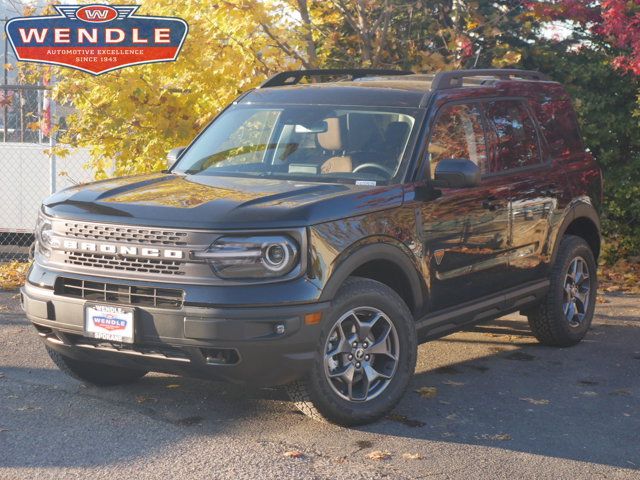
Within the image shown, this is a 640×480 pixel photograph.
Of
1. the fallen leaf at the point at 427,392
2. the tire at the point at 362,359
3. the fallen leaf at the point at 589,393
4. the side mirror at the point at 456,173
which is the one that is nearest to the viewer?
the tire at the point at 362,359

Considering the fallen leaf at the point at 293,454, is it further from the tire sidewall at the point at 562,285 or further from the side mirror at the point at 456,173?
the tire sidewall at the point at 562,285

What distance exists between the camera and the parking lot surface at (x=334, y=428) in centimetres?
504

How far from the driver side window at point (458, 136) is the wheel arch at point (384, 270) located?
69 centimetres

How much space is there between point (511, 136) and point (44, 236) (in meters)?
3.21

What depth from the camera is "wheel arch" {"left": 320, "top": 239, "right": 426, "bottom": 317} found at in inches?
216

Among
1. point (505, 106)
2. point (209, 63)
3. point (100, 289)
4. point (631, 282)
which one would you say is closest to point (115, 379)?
point (100, 289)

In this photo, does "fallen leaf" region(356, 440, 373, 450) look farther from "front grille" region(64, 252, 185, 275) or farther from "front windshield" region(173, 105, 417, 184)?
"front windshield" region(173, 105, 417, 184)

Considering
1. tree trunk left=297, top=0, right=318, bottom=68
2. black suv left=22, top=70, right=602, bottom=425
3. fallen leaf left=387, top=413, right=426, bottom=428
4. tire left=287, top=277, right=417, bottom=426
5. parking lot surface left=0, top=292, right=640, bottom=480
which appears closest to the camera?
parking lot surface left=0, top=292, right=640, bottom=480

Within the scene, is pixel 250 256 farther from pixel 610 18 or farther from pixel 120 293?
pixel 610 18

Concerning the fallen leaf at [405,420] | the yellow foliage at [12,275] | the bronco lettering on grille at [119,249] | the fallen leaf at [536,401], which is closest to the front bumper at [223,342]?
the bronco lettering on grille at [119,249]

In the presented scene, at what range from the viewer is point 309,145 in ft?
21.5

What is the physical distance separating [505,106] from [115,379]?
3.20 metres

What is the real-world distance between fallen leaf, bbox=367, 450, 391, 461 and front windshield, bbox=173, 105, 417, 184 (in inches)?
64.3

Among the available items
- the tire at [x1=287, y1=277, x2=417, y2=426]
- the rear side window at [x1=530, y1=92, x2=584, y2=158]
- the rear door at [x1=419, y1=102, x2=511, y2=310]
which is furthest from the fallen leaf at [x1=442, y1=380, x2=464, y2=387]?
the rear side window at [x1=530, y1=92, x2=584, y2=158]
